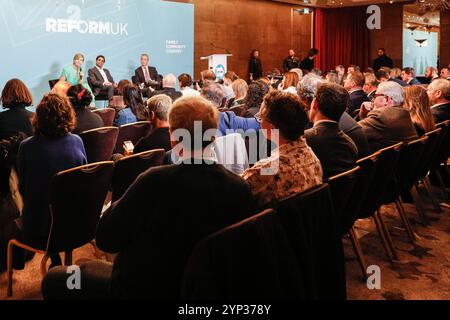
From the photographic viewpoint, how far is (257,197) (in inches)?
91.1

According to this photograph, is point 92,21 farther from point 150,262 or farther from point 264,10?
point 150,262

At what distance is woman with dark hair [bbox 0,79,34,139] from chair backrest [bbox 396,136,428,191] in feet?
9.84

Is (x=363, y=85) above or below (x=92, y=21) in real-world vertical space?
below

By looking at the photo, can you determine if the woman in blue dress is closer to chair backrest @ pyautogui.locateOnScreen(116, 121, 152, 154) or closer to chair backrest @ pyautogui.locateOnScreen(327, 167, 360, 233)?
chair backrest @ pyautogui.locateOnScreen(116, 121, 152, 154)

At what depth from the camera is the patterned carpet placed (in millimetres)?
3184

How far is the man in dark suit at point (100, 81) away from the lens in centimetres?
1078

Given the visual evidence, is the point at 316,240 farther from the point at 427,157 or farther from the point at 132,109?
the point at 132,109

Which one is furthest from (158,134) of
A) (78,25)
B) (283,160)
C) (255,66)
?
(255,66)

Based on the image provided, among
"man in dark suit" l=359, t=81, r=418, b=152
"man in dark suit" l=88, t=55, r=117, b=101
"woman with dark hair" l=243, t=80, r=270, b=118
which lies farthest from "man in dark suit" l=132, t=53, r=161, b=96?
"man in dark suit" l=359, t=81, r=418, b=152

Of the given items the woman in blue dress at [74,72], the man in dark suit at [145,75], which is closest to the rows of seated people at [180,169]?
the woman in blue dress at [74,72]

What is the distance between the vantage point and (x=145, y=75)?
11773 mm

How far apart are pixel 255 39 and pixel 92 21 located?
6.43 m
